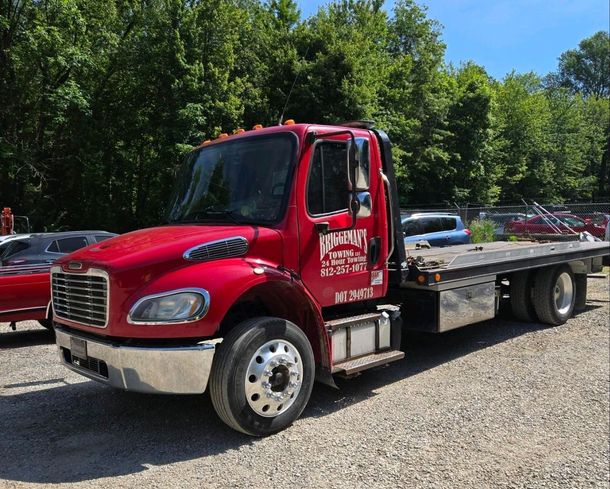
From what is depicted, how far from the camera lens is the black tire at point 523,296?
28.1 feet

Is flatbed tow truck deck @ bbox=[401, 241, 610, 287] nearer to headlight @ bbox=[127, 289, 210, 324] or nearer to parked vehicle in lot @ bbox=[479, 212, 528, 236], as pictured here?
headlight @ bbox=[127, 289, 210, 324]

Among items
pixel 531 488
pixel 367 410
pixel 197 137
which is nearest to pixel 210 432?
pixel 367 410

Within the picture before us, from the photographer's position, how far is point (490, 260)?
7.21 m

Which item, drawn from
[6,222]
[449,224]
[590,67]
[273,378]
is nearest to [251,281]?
[273,378]

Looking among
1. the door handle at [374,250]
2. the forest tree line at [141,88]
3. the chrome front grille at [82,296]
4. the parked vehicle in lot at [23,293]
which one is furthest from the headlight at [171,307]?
the forest tree line at [141,88]

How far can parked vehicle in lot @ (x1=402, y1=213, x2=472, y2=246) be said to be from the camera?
1423 centimetres

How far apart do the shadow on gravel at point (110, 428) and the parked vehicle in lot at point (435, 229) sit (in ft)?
25.9

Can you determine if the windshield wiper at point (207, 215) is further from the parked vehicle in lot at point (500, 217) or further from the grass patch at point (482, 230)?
the parked vehicle in lot at point (500, 217)

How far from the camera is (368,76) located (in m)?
24.1

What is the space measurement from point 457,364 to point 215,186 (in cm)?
373

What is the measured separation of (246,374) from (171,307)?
0.81 meters

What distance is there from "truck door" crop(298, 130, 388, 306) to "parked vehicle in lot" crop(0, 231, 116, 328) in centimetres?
425

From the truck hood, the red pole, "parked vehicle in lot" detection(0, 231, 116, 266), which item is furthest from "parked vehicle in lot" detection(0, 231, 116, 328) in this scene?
the red pole

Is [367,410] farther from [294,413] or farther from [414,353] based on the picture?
[414,353]
